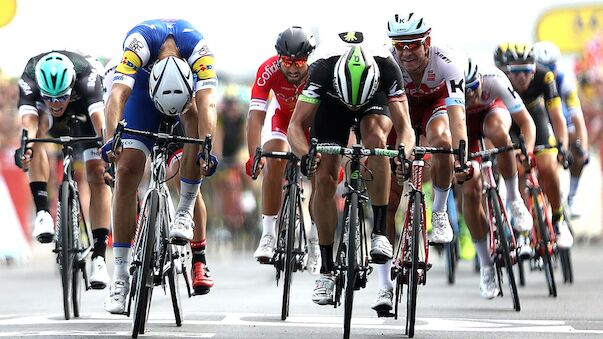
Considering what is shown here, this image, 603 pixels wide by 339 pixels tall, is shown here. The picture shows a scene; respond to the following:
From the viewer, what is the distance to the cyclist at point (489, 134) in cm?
1286

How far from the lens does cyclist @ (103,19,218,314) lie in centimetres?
1005

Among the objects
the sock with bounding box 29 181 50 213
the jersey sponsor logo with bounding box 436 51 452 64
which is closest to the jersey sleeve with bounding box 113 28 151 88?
the jersey sponsor logo with bounding box 436 51 452 64

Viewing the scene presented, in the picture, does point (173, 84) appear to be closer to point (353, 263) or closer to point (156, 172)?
point (156, 172)

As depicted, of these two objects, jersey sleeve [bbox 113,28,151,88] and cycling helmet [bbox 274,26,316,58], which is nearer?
jersey sleeve [bbox 113,28,151,88]

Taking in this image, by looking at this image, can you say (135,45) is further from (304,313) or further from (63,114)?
(304,313)

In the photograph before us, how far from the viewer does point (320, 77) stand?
33.7 feet

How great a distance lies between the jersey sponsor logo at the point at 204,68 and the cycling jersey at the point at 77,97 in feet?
7.12

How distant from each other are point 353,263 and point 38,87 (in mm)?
3965

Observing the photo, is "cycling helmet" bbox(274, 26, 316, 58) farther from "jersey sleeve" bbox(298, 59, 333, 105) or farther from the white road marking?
the white road marking

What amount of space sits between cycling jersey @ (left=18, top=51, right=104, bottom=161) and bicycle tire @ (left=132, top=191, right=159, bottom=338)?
2.90 metres

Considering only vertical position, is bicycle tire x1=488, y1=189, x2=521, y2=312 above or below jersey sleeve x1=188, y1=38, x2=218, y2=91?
below

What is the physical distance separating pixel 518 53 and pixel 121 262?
18.5 ft

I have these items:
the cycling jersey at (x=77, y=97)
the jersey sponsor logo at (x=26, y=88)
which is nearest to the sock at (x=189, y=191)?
the cycling jersey at (x=77, y=97)

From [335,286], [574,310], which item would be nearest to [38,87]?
[335,286]
